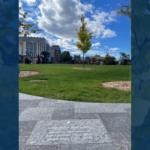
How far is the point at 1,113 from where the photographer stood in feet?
8.59

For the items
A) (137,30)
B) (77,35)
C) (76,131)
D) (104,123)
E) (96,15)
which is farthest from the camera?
(77,35)

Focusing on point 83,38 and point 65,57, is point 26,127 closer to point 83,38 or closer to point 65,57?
point 83,38

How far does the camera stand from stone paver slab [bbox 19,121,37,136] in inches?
76.8

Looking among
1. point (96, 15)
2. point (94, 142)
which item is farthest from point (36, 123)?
point (96, 15)

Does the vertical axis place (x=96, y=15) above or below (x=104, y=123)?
above

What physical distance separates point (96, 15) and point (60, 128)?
4336mm

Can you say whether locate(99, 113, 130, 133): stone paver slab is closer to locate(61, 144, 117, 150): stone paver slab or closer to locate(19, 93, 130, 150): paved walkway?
locate(19, 93, 130, 150): paved walkway

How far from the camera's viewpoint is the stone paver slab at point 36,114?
2.51 meters

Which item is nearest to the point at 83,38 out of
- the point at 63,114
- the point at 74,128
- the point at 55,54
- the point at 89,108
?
the point at 89,108

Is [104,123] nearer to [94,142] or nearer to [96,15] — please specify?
[94,142]

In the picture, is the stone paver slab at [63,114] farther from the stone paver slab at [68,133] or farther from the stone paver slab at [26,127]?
the stone paver slab at [26,127]

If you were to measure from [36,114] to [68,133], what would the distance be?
1.07 metres

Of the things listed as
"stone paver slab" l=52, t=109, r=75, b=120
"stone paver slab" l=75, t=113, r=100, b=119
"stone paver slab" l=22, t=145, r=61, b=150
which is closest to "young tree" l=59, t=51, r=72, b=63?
"stone paver slab" l=52, t=109, r=75, b=120

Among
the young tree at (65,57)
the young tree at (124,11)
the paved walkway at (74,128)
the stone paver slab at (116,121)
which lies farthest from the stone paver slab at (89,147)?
the young tree at (65,57)
